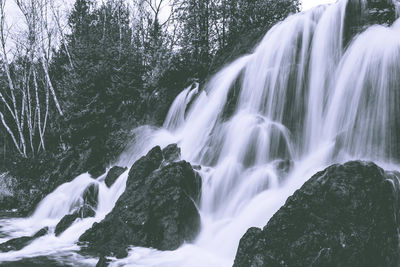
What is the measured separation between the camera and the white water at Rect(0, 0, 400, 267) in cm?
700

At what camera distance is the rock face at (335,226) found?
4.57 meters

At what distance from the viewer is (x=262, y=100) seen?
9984 mm

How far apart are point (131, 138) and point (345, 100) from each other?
307 inches

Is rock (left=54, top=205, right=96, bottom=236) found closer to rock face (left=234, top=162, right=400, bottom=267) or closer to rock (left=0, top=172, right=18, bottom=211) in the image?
rock face (left=234, top=162, right=400, bottom=267)

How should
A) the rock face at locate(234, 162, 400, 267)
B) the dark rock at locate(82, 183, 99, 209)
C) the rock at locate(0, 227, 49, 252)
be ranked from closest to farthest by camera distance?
1. the rock face at locate(234, 162, 400, 267)
2. the rock at locate(0, 227, 49, 252)
3. the dark rock at locate(82, 183, 99, 209)

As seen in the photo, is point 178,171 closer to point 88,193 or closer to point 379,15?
point 88,193

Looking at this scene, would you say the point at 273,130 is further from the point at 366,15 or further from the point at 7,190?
the point at 7,190

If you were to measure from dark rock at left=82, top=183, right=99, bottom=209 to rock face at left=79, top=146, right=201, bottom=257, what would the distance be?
2.35 m

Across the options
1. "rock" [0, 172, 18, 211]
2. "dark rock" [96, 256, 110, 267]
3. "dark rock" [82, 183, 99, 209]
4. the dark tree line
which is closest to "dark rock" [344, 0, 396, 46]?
the dark tree line

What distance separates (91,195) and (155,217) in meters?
3.75

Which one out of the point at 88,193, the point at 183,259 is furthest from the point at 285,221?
the point at 88,193

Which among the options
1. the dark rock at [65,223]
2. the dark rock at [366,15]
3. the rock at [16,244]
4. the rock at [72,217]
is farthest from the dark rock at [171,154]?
the dark rock at [366,15]

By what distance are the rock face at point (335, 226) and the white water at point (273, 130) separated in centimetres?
156

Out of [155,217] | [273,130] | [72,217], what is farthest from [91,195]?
[273,130]
